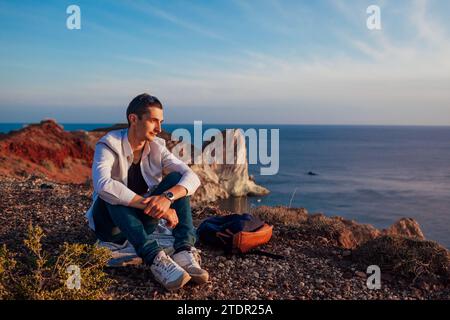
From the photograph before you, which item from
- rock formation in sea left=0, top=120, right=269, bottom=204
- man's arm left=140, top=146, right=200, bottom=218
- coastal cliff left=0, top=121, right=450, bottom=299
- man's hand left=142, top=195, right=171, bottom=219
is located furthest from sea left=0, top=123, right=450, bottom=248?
man's hand left=142, top=195, right=171, bottom=219

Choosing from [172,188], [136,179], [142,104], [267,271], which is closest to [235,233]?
[267,271]

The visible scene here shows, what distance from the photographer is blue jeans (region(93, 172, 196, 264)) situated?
4379mm

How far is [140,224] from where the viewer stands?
14.6 feet

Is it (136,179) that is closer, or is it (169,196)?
(169,196)

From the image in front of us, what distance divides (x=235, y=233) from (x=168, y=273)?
1516 millimetres

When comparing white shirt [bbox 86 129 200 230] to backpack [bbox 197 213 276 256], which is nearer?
white shirt [bbox 86 129 200 230]

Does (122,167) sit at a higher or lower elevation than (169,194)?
higher

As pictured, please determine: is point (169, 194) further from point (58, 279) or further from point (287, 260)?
point (287, 260)

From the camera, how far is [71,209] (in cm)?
758

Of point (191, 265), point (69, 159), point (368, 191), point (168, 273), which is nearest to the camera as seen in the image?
A: point (168, 273)

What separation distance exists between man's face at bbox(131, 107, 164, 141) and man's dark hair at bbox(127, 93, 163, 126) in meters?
0.03

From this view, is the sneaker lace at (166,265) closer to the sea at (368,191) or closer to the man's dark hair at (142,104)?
the man's dark hair at (142,104)

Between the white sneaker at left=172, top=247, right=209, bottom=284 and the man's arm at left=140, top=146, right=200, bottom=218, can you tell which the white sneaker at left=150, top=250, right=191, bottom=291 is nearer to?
the white sneaker at left=172, top=247, right=209, bottom=284
